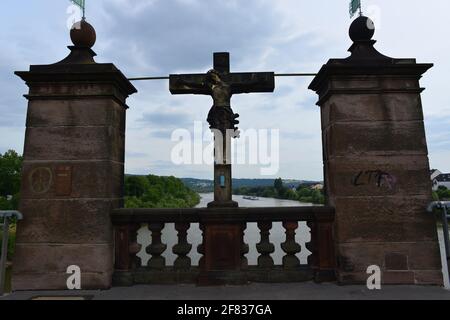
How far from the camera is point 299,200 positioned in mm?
83875

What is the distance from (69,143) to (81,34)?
1.76 metres

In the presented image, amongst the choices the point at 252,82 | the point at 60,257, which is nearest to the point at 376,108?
the point at 252,82

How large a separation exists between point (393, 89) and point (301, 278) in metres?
3.05

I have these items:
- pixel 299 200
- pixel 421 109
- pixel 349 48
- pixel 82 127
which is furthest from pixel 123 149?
pixel 299 200

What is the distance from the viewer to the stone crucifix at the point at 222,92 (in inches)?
184

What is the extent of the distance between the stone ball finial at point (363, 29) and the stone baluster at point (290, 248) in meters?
3.10

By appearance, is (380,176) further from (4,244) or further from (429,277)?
(4,244)

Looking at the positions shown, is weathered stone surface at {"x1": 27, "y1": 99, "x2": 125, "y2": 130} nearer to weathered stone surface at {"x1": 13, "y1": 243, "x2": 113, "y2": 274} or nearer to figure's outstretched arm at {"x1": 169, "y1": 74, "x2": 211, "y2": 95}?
figure's outstretched arm at {"x1": 169, "y1": 74, "x2": 211, "y2": 95}

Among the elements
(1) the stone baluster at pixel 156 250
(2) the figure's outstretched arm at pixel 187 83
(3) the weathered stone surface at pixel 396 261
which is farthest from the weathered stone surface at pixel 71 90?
(3) the weathered stone surface at pixel 396 261

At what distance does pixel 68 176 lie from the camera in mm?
4500

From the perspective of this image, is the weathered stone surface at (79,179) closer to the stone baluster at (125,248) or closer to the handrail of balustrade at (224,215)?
the handrail of balustrade at (224,215)

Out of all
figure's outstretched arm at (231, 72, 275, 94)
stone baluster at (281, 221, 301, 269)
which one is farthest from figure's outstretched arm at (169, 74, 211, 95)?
stone baluster at (281, 221, 301, 269)
